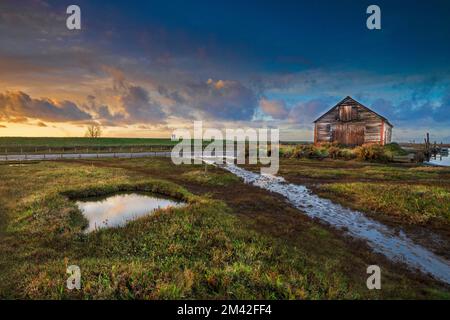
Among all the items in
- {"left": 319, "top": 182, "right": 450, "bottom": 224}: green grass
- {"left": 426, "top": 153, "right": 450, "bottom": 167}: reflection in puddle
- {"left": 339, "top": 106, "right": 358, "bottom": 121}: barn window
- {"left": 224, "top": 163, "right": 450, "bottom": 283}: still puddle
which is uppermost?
{"left": 339, "top": 106, "right": 358, "bottom": 121}: barn window

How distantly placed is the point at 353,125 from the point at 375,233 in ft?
136

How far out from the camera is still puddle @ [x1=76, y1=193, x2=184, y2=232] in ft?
39.7

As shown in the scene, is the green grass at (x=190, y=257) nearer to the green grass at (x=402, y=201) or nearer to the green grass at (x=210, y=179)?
the green grass at (x=402, y=201)

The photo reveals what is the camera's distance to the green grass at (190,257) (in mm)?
5875

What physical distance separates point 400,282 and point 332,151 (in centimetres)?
3871

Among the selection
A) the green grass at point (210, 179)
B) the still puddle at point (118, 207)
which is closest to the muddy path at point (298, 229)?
the green grass at point (210, 179)

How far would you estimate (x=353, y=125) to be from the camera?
46.6 meters

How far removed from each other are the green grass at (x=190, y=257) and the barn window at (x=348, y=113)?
39841 mm

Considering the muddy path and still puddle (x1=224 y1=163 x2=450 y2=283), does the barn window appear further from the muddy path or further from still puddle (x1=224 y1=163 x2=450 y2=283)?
the muddy path

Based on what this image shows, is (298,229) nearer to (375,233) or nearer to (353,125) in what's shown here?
(375,233)

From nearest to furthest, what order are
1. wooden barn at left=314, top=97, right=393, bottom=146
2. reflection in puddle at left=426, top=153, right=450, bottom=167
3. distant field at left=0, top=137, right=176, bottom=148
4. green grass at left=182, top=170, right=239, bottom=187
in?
green grass at left=182, top=170, right=239, bottom=187 → reflection in puddle at left=426, top=153, right=450, bottom=167 → wooden barn at left=314, top=97, right=393, bottom=146 → distant field at left=0, top=137, right=176, bottom=148

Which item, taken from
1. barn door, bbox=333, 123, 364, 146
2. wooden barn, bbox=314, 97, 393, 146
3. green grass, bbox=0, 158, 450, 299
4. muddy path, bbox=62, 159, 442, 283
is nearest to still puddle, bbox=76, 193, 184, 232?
green grass, bbox=0, 158, 450, 299

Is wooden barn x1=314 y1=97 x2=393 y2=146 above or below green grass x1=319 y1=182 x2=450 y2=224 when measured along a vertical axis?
above

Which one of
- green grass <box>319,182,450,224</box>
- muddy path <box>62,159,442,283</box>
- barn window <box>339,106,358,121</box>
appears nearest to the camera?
muddy path <box>62,159,442,283</box>
